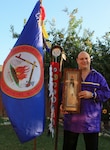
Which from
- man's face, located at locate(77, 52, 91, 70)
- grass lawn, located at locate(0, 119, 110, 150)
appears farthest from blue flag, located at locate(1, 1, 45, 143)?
grass lawn, located at locate(0, 119, 110, 150)

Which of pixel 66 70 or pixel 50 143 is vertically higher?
pixel 66 70

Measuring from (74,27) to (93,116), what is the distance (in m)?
6.67

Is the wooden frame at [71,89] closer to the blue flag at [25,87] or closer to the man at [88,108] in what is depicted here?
the man at [88,108]

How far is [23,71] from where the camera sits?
3170 millimetres

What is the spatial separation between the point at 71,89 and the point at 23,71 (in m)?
0.54

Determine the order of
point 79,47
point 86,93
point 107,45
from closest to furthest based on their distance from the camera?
1. point 86,93
2. point 107,45
3. point 79,47

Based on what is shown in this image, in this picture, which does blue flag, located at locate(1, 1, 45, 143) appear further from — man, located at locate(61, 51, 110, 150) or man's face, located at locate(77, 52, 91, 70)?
man's face, located at locate(77, 52, 91, 70)

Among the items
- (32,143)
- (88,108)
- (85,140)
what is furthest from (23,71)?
(32,143)

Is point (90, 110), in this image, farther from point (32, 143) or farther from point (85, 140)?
point (32, 143)

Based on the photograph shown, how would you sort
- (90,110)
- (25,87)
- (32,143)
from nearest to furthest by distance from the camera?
(90,110) < (25,87) < (32,143)

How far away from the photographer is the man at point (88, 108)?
290cm

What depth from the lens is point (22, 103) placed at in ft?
10.2

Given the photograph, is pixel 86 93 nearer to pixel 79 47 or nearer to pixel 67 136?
pixel 67 136

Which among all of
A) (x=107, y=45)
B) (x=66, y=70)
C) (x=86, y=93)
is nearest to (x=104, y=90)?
(x=86, y=93)
